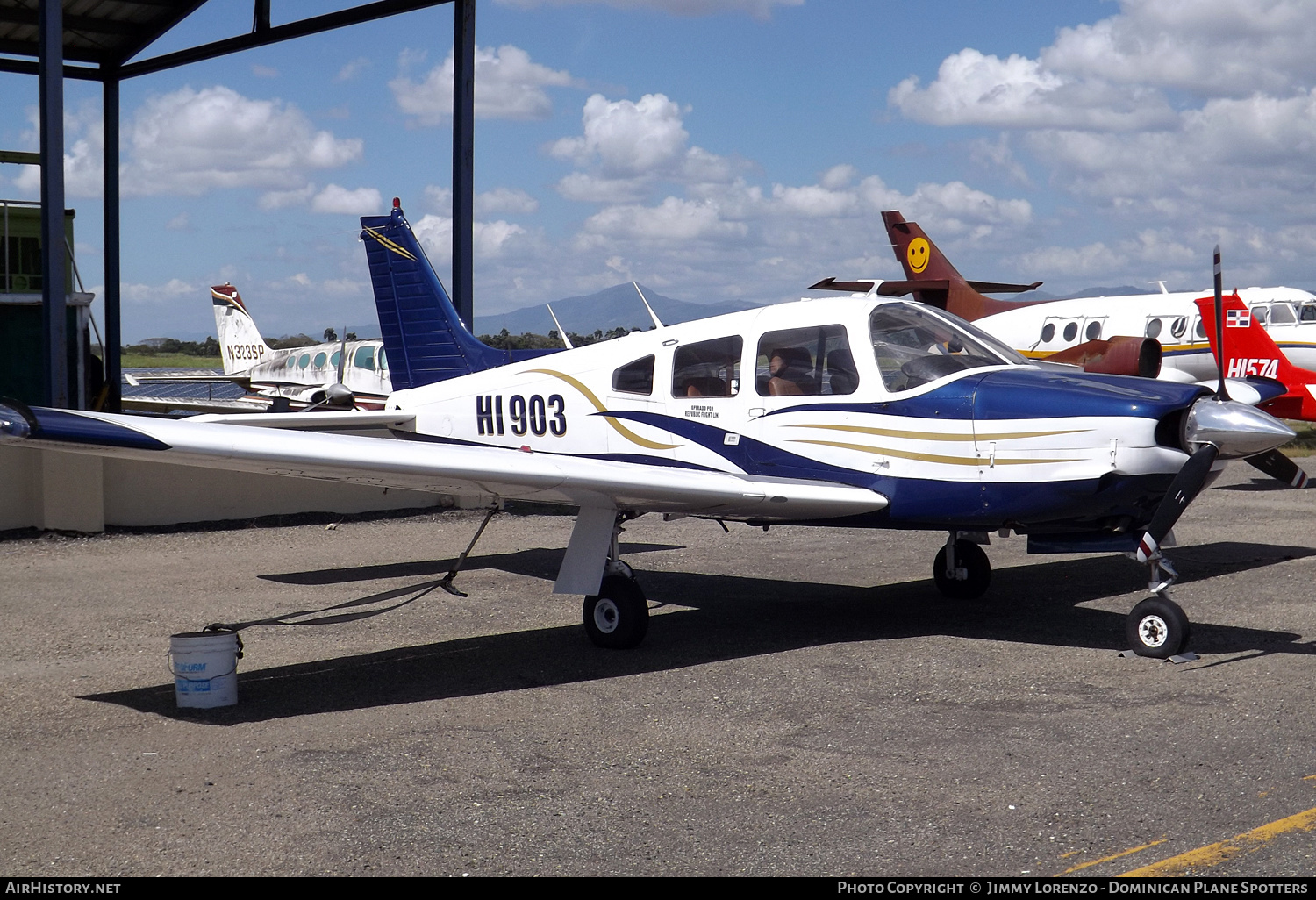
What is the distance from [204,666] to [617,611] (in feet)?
8.40

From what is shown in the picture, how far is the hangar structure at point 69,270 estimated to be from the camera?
1191cm

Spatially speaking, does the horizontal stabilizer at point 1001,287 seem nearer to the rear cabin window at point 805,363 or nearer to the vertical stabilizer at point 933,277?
the vertical stabilizer at point 933,277

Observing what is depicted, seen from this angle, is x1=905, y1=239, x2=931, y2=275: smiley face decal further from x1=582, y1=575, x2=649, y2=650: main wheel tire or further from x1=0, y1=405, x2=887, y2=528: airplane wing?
x1=582, y1=575, x2=649, y2=650: main wheel tire

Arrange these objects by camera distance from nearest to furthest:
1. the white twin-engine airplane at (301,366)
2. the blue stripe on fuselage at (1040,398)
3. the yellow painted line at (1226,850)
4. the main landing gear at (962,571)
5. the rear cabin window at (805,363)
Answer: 1. the yellow painted line at (1226,850)
2. the blue stripe on fuselage at (1040,398)
3. the rear cabin window at (805,363)
4. the main landing gear at (962,571)
5. the white twin-engine airplane at (301,366)

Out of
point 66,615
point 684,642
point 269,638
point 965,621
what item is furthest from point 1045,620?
point 66,615

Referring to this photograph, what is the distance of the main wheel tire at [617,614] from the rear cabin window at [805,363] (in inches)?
63.6

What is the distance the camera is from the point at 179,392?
166ft

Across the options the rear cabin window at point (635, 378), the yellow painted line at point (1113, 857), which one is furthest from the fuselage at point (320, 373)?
the yellow painted line at point (1113, 857)

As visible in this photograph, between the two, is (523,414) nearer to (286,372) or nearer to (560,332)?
(560,332)

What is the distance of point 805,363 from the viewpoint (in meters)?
7.65

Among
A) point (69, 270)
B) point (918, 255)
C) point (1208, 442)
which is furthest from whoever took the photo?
point (918, 255)

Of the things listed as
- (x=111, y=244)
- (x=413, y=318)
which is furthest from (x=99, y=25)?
(x=413, y=318)

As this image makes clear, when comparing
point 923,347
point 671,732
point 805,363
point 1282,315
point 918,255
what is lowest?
point 671,732
